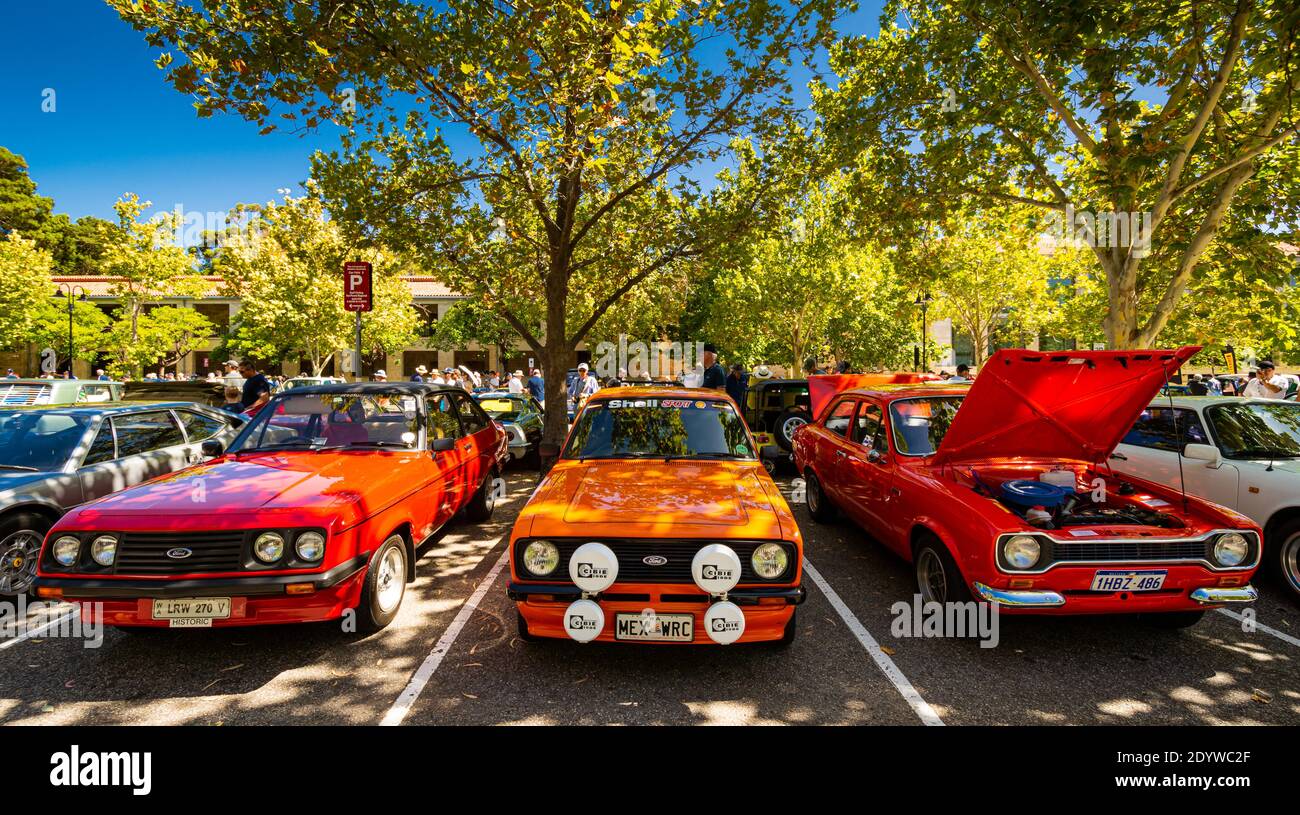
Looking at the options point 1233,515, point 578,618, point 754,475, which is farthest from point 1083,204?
point 578,618

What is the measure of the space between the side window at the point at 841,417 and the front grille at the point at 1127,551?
2.80 metres

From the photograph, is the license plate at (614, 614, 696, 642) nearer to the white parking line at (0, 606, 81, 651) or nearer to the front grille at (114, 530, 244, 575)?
the front grille at (114, 530, 244, 575)

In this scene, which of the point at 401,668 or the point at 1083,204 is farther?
the point at 1083,204

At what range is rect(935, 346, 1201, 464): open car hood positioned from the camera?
400cm

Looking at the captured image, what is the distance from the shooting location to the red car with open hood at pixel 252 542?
3.29 m

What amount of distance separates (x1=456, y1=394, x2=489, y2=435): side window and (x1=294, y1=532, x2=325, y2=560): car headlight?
3024mm

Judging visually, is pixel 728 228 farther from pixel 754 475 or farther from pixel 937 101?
pixel 754 475

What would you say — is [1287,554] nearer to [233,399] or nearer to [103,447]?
[103,447]

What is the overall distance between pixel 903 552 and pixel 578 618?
2845mm

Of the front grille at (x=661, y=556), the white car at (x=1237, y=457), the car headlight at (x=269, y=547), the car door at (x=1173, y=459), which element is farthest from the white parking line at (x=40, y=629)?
the car door at (x=1173, y=459)

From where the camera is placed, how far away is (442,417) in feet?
19.4

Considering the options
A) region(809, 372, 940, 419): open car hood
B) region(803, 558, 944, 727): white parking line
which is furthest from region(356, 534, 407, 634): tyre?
region(809, 372, 940, 419): open car hood

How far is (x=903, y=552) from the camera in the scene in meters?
4.61

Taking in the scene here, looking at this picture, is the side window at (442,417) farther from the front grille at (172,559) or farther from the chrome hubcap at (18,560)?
the chrome hubcap at (18,560)
